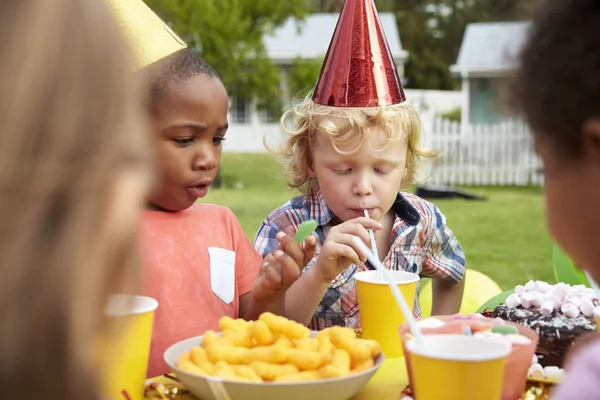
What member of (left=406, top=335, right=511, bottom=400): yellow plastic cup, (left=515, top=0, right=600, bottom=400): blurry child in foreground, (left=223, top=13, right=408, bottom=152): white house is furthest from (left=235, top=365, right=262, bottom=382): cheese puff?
(left=223, top=13, right=408, bottom=152): white house

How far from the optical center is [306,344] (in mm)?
1373

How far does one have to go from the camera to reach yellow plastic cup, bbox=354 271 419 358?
1.69 metres

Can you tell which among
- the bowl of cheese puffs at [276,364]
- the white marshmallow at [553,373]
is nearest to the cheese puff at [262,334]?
the bowl of cheese puffs at [276,364]

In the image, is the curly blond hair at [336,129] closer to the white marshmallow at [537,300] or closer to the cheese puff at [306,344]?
the white marshmallow at [537,300]

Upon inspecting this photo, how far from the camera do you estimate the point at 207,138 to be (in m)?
1.92

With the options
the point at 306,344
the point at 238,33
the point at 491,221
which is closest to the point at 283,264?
the point at 306,344

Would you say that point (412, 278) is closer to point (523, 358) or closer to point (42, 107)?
point (523, 358)

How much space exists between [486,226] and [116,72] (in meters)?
8.67

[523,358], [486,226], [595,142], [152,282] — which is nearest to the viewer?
[595,142]

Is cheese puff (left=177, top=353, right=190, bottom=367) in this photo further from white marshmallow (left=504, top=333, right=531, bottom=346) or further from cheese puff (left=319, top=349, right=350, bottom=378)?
white marshmallow (left=504, top=333, right=531, bottom=346)

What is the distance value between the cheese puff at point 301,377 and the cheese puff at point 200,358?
14cm

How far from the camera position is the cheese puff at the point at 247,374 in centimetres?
129

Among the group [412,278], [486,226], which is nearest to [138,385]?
[412,278]

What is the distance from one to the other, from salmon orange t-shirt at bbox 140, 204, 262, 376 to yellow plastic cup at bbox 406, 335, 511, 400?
31.0 inches
